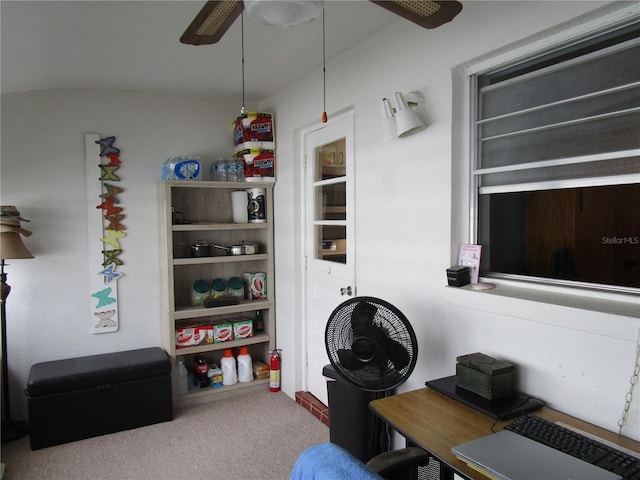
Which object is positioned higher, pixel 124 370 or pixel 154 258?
pixel 154 258

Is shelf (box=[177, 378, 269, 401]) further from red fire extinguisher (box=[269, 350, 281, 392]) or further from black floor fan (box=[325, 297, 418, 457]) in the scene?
black floor fan (box=[325, 297, 418, 457])

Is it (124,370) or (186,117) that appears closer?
(124,370)

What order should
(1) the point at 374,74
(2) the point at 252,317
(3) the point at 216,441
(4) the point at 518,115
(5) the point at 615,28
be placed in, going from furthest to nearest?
1. (2) the point at 252,317
2. (3) the point at 216,441
3. (1) the point at 374,74
4. (4) the point at 518,115
5. (5) the point at 615,28

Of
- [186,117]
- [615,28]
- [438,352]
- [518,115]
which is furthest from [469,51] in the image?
[186,117]

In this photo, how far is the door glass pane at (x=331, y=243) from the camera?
2.91 metres

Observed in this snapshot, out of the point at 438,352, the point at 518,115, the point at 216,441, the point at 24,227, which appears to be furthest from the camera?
the point at 24,227

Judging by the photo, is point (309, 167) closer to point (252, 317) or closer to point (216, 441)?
point (252, 317)

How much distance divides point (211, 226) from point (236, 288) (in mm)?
608

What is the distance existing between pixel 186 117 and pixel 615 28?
9.94 feet

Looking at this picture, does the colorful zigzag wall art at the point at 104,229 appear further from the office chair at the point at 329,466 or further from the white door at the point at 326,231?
the office chair at the point at 329,466

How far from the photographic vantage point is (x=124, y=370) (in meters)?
2.98

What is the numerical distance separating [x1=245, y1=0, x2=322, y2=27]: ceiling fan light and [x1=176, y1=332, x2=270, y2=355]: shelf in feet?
8.88

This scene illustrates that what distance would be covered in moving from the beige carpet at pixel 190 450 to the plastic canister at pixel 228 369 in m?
A: 0.29

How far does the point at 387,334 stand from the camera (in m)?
1.88
